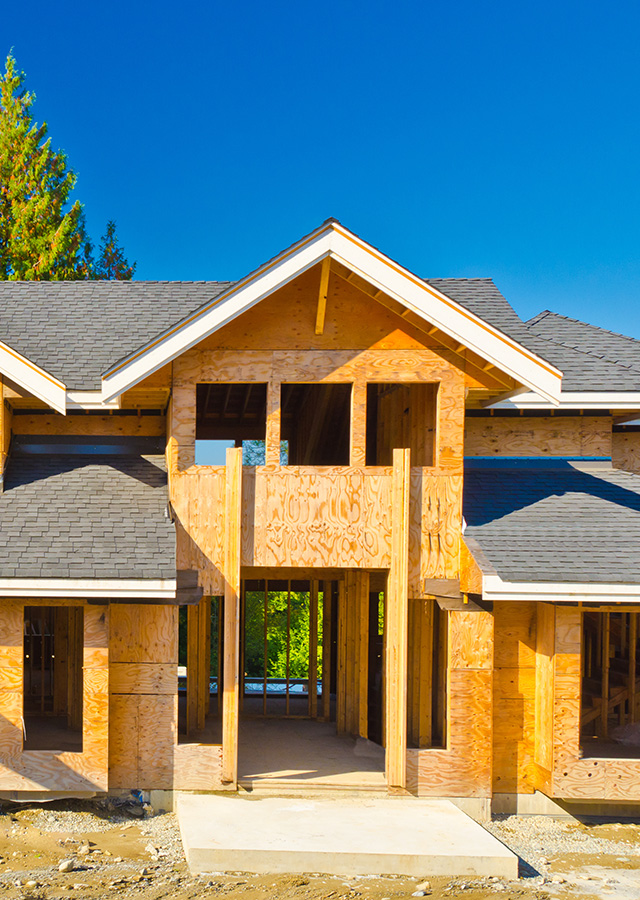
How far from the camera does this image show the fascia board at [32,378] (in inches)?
390

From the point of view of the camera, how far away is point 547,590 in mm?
8797

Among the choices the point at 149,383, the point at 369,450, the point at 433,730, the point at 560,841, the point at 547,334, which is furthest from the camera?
the point at 369,450

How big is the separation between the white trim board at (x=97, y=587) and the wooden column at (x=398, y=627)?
2.83 metres

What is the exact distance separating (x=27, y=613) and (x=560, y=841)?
1043 centimetres

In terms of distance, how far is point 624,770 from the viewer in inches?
363

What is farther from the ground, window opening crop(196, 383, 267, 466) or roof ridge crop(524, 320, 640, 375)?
roof ridge crop(524, 320, 640, 375)

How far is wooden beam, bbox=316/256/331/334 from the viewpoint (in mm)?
9391

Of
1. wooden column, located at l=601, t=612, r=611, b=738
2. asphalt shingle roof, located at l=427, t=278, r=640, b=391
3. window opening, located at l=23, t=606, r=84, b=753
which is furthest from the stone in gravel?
asphalt shingle roof, located at l=427, t=278, r=640, b=391

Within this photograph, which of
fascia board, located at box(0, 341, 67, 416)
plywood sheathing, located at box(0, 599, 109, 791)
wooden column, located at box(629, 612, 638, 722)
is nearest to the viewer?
plywood sheathing, located at box(0, 599, 109, 791)

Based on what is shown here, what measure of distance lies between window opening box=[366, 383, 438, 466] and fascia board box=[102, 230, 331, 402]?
2505 mm

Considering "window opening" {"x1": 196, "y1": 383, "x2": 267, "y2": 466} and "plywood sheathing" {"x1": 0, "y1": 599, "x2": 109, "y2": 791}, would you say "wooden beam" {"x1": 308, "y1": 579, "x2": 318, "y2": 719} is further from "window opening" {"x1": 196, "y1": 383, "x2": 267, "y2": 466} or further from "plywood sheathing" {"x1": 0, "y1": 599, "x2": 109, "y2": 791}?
"plywood sheathing" {"x1": 0, "y1": 599, "x2": 109, "y2": 791}

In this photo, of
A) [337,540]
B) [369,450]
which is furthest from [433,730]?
[369,450]

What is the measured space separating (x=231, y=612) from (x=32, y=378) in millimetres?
4044

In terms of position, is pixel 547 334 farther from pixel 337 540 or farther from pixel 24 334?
pixel 24 334
